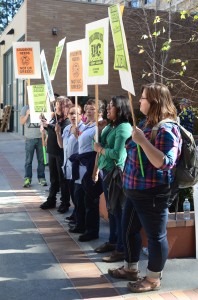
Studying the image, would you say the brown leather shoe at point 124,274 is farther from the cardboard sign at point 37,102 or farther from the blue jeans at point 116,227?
the cardboard sign at point 37,102

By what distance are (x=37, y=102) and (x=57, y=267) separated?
3747 mm

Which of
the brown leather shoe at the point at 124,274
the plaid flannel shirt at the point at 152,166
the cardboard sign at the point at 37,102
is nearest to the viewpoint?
the plaid flannel shirt at the point at 152,166

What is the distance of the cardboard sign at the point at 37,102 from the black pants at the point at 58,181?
1.05 metres

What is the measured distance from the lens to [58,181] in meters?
6.47

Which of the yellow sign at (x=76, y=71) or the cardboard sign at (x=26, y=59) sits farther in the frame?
the cardboard sign at (x=26, y=59)

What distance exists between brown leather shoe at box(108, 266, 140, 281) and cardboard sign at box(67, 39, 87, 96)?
2429 millimetres

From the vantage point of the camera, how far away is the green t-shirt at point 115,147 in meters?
4.08

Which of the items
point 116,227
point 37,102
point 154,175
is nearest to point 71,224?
point 116,227

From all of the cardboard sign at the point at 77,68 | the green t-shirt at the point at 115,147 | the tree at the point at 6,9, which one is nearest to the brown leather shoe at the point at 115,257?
the green t-shirt at the point at 115,147

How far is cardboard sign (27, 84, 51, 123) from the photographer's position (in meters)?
7.12

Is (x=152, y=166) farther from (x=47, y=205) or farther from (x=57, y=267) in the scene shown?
(x=47, y=205)

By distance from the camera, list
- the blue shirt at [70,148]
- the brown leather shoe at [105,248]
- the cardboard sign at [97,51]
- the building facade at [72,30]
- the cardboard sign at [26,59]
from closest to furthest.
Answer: the cardboard sign at [97,51]
the brown leather shoe at [105,248]
the blue shirt at [70,148]
the cardboard sign at [26,59]
the building facade at [72,30]

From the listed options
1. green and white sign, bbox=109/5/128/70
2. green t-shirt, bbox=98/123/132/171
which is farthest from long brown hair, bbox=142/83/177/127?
green t-shirt, bbox=98/123/132/171

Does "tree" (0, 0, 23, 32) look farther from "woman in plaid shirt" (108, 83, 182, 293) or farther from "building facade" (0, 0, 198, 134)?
"woman in plaid shirt" (108, 83, 182, 293)
